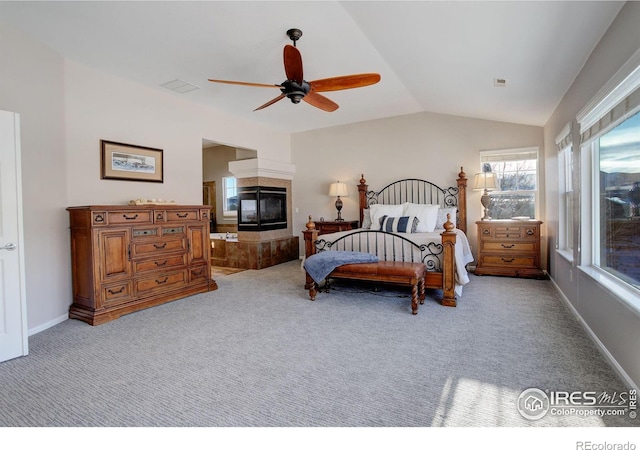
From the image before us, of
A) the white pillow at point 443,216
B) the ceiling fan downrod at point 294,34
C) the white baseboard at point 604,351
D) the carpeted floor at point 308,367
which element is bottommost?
the carpeted floor at point 308,367

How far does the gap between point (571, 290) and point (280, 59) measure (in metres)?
4.11

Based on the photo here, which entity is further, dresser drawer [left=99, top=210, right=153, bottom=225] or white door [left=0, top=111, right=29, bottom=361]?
dresser drawer [left=99, top=210, right=153, bottom=225]


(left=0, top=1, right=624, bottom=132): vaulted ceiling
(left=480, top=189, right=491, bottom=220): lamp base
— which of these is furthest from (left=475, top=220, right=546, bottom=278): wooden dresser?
(left=0, top=1, right=624, bottom=132): vaulted ceiling

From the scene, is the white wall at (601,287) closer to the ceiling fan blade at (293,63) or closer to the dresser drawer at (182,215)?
the ceiling fan blade at (293,63)

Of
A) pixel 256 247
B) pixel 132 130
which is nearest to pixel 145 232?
Result: pixel 132 130

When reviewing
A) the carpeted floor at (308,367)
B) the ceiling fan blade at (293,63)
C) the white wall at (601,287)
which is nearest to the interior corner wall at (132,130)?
the carpeted floor at (308,367)

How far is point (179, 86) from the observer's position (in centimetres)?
455

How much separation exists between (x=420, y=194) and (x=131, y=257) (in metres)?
4.88

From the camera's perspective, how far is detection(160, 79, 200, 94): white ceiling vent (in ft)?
14.5

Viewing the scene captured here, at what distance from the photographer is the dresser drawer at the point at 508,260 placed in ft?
16.6

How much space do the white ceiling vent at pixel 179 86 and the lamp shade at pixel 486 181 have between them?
460 centimetres

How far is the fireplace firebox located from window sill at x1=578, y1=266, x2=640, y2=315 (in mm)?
5063

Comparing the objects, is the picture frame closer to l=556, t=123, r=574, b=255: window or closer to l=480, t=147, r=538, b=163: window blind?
l=556, t=123, r=574, b=255: window

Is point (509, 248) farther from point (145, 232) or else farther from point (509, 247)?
point (145, 232)
